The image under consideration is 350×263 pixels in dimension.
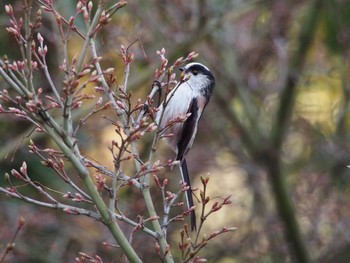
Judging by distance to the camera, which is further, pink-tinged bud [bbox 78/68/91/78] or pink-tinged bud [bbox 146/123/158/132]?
pink-tinged bud [bbox 146/123/158/132]

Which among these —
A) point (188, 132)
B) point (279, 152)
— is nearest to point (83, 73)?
point (188, 132)

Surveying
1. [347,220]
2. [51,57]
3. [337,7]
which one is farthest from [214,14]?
[347,220]

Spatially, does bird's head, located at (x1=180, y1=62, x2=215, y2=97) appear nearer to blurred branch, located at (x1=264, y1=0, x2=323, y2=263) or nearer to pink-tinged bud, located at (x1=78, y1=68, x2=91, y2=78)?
blurred branch, located at (x1=264, y1=0, x2=323, y2=263)

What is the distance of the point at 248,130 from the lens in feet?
21.0

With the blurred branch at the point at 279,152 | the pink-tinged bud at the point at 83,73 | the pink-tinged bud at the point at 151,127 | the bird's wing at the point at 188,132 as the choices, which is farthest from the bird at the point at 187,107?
the blurred branch at the point at 279,152

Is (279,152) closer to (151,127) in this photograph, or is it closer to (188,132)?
(188,132)

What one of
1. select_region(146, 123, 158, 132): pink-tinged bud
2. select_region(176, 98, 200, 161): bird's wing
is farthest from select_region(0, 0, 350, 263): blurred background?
select_region(146, 123, 158, 132): pink-tinged bud

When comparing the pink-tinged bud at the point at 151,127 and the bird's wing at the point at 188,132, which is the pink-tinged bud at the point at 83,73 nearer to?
the pink-tinged bud at the point at 151,127

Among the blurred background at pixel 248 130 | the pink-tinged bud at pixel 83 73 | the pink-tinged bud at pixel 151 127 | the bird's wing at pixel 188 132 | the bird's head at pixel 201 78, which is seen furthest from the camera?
the blurred background at pixel 248 130

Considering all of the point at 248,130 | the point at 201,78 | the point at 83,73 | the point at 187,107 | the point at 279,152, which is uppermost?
the point at 248,130

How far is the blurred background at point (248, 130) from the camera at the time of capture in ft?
A: 19.4

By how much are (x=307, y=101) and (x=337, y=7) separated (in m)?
1.90

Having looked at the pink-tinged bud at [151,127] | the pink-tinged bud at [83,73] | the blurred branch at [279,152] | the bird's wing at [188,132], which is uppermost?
the blurred branch at [279,152]

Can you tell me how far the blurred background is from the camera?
5.91 meters
